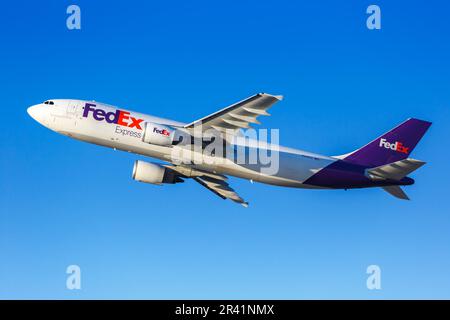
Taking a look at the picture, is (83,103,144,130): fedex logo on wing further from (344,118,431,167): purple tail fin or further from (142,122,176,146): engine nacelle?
(344,118,431,167): purple tail fin

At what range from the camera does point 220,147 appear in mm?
46062

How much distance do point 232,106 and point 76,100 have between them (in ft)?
42.5

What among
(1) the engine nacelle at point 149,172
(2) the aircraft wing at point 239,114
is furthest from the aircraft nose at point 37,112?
(2) the aircraft wing at point 239,114

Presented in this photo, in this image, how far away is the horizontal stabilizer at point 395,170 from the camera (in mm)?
43531

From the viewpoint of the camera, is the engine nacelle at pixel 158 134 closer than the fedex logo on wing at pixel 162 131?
Yes

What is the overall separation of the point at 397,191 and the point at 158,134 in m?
18.6

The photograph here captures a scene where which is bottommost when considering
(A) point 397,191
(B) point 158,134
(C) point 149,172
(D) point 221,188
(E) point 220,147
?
(A) point 397,191

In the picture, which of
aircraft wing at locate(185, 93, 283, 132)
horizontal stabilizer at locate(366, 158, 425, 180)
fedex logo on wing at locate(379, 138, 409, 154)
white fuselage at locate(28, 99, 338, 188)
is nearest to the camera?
aircraft wing at locate(185, 93, 283, 132)

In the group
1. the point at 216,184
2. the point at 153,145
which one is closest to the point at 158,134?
the point at 153,145

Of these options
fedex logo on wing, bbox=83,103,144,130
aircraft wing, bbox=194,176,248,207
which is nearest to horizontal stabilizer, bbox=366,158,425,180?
aircraft wing, bbox=194,176,248,207

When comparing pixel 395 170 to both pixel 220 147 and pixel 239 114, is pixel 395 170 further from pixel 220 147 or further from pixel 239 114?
pixel 220 147

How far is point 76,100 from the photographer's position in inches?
1875

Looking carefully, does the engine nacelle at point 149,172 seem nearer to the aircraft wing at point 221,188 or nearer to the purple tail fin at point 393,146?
the aircraft wing at point 221,188

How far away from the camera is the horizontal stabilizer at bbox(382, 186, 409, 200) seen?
47625 millimetres
